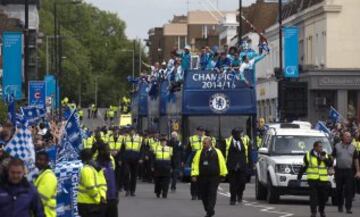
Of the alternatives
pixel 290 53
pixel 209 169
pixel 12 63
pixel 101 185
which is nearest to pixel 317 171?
pixel 209 169

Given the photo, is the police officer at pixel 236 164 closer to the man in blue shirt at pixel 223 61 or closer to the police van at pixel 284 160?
the police van at pixel 284 160

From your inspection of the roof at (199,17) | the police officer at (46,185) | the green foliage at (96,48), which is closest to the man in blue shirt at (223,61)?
the police officer at (46,185)

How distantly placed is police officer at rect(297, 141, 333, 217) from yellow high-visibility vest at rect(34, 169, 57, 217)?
1141cm

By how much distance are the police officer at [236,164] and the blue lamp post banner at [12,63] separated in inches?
497

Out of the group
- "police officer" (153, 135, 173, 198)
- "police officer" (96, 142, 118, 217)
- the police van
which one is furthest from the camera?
"police officer" (153, 135, 173, 198)

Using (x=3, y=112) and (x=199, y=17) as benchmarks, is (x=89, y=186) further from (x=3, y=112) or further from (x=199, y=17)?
(x=199, y=17)

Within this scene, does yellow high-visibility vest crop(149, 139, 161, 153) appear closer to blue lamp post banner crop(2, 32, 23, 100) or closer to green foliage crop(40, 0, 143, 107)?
blue lamp post banner crop(2, 32, 23, 100)

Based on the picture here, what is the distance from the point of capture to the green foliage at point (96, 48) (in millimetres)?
155375

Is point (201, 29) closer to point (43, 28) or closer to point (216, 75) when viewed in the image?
point (43, 28)

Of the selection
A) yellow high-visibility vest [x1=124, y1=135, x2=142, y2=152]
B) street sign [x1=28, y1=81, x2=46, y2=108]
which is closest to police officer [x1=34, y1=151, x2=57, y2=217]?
yellow high-visibility vest [x1=124, y1=135, x2=142, y2=152]

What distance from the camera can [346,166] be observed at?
28.2 metres

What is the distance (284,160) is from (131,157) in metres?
6.78

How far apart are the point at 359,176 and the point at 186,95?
13.5m

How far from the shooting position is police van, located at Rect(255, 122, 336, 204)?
99.0ft
